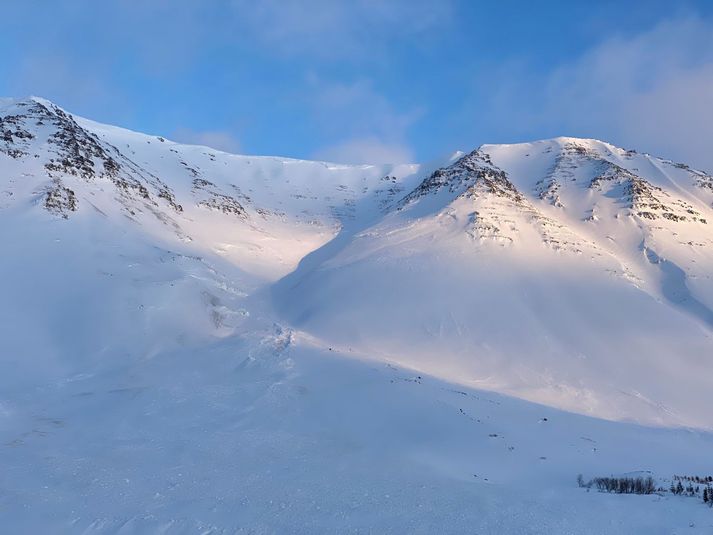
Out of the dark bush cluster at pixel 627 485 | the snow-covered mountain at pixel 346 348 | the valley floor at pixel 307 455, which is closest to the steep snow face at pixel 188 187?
the snow-covered mountain at pixel 346 348

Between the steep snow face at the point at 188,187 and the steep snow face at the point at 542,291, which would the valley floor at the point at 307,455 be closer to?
the steep snow face at the point at 542,291

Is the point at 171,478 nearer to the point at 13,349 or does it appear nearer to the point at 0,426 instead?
the point at 0,426

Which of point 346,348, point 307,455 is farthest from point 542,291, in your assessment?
point 307,455

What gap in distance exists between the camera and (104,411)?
21.2m

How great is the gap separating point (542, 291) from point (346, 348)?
63.6ft

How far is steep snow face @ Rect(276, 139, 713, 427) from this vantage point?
109ft

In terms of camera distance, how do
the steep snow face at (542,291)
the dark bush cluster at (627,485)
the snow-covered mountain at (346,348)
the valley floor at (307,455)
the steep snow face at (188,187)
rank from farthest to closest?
1. the steep snow face at (188,187)
2. the steep snow face at (542,291)
3. the dark bush cluster at (627,485)
4. the snow-covered mountain at (346,348)
5. the valley floor at (307,455)

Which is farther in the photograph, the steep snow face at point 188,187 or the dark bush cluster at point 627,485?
the steep snow face at point 188,187

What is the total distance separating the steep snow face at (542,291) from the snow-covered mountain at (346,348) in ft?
0.87

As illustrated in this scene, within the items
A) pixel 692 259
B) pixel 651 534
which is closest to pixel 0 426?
pixel 651 534

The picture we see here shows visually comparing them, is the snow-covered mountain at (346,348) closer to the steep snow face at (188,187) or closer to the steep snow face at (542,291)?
the steep snow face at (542,291)

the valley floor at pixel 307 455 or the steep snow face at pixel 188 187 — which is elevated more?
the steep snow face at pixel 188 187

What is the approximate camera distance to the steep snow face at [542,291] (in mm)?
33275

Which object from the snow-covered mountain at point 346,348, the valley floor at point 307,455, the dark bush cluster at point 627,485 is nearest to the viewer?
the valley floor at point 307,455
